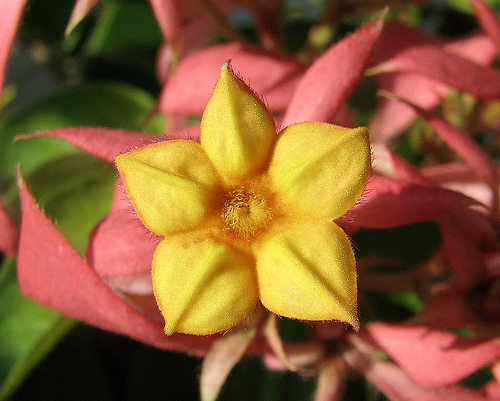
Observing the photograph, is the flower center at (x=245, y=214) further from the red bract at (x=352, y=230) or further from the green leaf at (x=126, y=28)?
the green leaf at (x=126, y=28)

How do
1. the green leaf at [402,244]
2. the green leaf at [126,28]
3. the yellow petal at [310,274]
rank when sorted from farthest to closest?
the green leaf at [126,28] < the green leaf at [402,244] < the yellow petal at [310,274]

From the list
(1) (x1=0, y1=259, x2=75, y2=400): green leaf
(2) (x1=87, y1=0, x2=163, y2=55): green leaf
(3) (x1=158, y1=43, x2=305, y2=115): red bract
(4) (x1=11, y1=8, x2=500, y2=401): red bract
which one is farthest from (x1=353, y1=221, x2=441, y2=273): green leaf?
(2) (x1=87, y1=0, x2=163, y2=55): green leaf

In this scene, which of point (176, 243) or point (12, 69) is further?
point (12, 69)

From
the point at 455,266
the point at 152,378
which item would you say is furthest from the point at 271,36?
the point at 152,378

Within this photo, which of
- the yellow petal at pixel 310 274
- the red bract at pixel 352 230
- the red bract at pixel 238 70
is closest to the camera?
the yellow petal at pixel 310 274

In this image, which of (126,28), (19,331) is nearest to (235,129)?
(19,331)

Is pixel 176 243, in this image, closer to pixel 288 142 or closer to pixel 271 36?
pixel 288 142

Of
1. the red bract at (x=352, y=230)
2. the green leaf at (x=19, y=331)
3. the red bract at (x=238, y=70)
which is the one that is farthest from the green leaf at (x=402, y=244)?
the green leaf at (x=19, y=331)
